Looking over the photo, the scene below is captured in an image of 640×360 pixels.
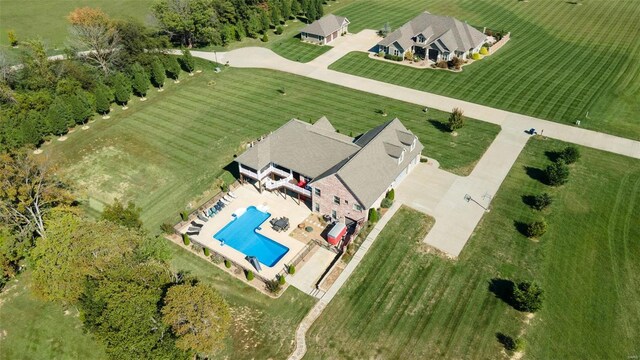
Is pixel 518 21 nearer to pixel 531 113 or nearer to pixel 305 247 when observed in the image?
pixel 531 113

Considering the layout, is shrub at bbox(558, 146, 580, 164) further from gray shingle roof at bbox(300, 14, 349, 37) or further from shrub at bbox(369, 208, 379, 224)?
gray shingle roof at bbox(300, 14, 349, 37)

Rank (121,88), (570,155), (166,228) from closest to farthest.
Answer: (166,228)
(570,155)
(121,88)

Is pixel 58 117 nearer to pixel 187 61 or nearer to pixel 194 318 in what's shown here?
pixel 187 61

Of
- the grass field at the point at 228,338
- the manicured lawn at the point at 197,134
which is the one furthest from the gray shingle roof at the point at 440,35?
the grass field at the point at 228,338

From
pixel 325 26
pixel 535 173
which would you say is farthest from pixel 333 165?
pixel 325 26

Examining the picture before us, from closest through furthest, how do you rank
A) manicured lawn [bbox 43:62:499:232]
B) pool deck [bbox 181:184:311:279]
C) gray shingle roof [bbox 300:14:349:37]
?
pool deck [bbox 181:184:311:279] < manicured lawn [bbox 43:62:499:232] < gray shingle roof [bbox 300:14:349:37]

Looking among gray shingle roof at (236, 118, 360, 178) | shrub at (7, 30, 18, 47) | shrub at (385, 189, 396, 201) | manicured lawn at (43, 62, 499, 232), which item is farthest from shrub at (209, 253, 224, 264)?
shrub at (7, 30, 18, 47)
